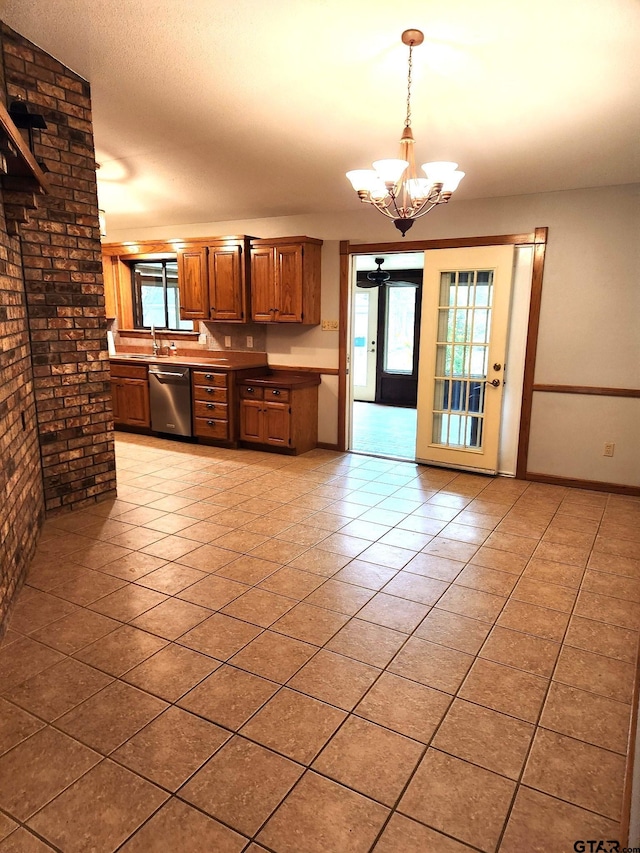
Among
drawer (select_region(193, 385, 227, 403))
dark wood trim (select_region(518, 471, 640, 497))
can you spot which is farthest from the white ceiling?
dark wood trim (select_region(518, 471, 640, 497))

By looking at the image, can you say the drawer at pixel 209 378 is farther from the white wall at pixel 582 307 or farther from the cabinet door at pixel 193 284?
the white wall at pixel 582 307

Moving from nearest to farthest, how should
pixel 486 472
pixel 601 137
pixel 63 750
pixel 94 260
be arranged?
1. pixel 63 750
2. pixel 601 137
3. pixel 94 260
4. pixel 486 472

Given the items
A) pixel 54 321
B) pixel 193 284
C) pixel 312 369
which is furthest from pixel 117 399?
pixel 54 321

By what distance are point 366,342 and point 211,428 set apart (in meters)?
4.23

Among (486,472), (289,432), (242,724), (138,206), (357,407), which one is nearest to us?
(242,724)

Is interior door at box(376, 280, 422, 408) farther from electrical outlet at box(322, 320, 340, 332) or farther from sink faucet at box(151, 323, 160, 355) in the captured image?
sink faucet at box(151, 323, 160, 355)

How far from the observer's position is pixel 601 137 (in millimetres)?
3379

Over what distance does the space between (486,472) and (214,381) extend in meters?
2.86

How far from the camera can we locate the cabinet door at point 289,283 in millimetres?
5430

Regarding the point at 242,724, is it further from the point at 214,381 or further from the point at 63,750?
the point at 214,381

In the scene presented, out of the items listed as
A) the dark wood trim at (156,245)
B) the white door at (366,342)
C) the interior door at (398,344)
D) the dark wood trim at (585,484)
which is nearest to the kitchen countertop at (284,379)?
the dark wood trim at (156,245)

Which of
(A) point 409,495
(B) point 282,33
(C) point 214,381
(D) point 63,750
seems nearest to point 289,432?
(C) point 214,381

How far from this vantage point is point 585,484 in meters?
4.57

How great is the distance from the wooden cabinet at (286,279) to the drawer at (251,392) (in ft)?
2.42
